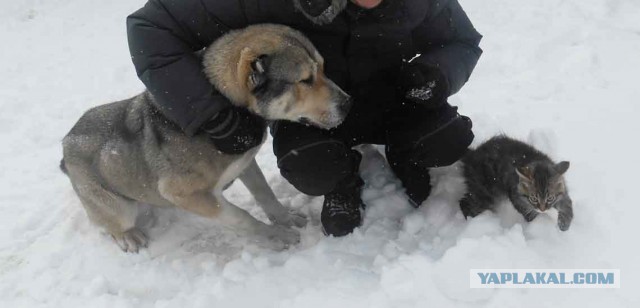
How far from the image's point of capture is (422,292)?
2.87 metres

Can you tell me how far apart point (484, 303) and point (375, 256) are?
844mm

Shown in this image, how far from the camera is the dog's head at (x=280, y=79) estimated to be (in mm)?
2977

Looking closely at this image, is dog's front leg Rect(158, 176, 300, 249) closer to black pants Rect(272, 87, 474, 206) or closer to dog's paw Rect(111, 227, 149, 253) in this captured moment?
black pants Rect(272, 87, 474, 206)

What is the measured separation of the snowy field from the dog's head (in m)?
1.00

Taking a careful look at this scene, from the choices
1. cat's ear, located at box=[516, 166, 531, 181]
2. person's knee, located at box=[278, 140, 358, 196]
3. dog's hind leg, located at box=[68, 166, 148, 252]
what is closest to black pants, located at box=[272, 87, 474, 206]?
person's knee, located at box=[278, 140, 358, 196]

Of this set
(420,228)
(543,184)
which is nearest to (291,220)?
(420,228)

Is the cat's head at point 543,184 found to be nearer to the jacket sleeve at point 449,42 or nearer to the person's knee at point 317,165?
the jacket sleeve at point 449,42

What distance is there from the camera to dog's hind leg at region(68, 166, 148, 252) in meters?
3.68

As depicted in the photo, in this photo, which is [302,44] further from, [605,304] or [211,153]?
[605,304]

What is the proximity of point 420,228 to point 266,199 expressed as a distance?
1.18 metres

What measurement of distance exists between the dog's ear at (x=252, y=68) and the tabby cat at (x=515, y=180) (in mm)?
1688

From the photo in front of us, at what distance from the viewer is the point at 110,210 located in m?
3.79

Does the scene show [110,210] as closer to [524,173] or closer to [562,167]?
[524,173]

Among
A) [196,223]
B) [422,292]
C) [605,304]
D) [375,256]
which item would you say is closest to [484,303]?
[422,292]
